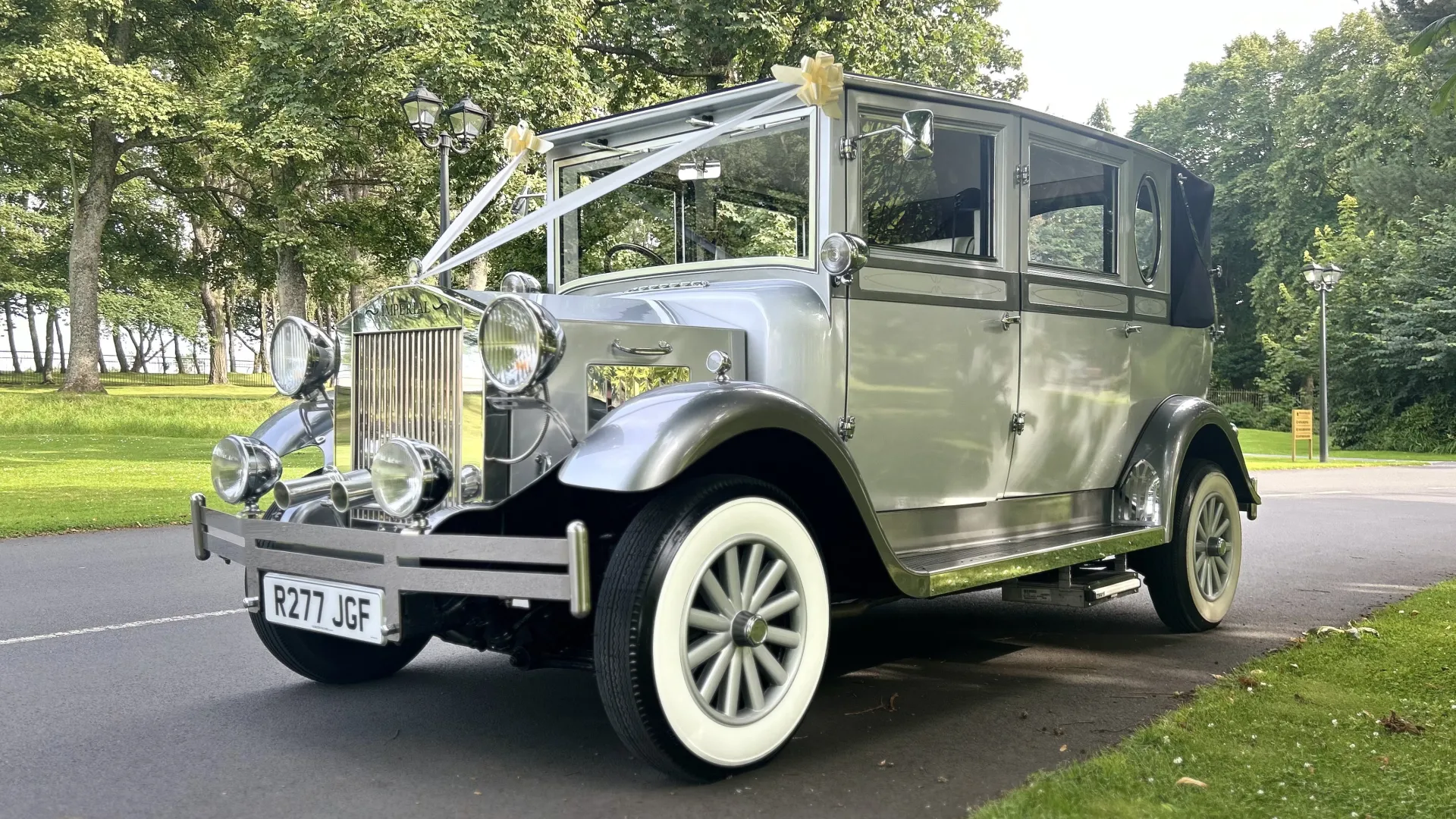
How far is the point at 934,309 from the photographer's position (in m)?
4.50

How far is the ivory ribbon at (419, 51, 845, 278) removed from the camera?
4090 millimetres

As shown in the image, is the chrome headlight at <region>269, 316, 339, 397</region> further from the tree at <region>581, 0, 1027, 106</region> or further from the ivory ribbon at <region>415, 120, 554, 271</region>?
the tree at <region>581, 0, 1027, 106</region>

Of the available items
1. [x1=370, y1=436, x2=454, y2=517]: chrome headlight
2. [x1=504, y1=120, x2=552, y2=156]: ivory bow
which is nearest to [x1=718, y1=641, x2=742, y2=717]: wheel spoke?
[x1=370, y1=436, x2=454, y2=517]: chrome headlight

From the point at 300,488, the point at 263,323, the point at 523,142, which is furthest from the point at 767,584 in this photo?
the point at 263,323

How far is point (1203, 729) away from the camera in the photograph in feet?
12.7

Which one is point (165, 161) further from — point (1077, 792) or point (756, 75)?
point (1077, 792)

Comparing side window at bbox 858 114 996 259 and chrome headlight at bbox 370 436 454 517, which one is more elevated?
side window at bbox 858 114 996 259

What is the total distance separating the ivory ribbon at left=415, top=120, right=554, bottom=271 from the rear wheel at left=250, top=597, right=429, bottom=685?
1476mm

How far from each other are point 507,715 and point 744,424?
1.59 meters

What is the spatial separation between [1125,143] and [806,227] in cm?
221

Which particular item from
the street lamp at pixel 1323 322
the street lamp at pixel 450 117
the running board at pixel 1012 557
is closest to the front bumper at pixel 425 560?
the running board at pixel 1012 557

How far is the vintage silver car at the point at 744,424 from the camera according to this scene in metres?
3.38

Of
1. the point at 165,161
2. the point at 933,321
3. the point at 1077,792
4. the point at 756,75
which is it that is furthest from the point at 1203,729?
the point at 165,161

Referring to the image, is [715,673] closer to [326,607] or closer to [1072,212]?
[326,607]
